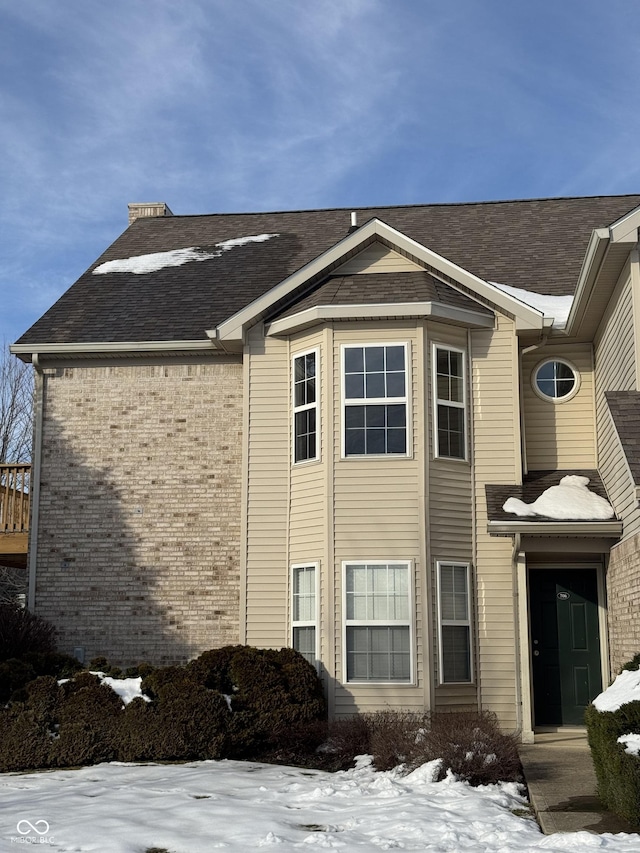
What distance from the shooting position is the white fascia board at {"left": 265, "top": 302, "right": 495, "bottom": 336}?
A: 43.9 ft

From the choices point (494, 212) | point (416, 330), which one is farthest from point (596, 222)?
point (416, 330)

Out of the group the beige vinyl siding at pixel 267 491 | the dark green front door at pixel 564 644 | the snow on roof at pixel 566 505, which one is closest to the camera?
the snow on roof at pixel 566 505

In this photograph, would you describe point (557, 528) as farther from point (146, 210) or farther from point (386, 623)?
point (146, 210)

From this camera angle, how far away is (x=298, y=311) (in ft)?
46.2

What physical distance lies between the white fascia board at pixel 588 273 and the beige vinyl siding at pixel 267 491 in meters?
4.18

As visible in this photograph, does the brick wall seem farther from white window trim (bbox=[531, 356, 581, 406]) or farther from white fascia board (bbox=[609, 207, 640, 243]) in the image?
white fascia board (bbox=[609, 207, 640, 243])

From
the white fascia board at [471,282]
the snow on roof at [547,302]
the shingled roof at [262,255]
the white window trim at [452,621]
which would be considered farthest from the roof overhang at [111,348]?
the white window trim at [452,621]

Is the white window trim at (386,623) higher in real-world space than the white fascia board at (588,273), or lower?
lower

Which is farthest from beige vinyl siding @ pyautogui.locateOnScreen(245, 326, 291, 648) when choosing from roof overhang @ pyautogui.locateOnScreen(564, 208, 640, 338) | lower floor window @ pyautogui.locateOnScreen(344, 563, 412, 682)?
roof overhang @ pyautogui.locateOnScreen(564, 208, 640, 338)

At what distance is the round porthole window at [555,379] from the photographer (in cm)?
1461

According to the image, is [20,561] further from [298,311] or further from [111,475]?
[298,311]

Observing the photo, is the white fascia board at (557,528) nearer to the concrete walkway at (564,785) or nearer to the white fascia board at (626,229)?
the concrete walkway at (564,785)

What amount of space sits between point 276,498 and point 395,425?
6.78 ft

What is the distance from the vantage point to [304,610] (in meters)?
13.4
